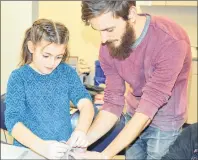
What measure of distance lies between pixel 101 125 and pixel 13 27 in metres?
0.80

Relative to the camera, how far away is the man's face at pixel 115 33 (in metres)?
1.11

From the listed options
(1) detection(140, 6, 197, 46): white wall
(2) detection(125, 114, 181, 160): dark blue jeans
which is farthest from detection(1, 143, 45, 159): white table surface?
(1) detection(140, 6, 197, 46): white wall

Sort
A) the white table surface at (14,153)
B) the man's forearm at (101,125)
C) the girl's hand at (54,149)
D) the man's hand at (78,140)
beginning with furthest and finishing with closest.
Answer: the man's forearm at (101,125) < the man's hand at (78,140) < the girl's hand at (54,149) < the white table surface at (14,153)

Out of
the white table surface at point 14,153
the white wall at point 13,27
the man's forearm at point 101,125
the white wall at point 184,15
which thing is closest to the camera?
the white table surface at point 14,153

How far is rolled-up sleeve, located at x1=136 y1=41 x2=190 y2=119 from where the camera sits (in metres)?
1.15

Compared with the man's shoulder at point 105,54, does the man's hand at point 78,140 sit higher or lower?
lower

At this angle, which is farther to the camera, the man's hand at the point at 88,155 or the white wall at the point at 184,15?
the white wall at the point at 184,15

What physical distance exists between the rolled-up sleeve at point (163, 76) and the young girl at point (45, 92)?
0.24 metres

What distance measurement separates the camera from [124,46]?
1.22m

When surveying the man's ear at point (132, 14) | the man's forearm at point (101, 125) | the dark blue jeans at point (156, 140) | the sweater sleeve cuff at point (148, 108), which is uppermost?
the man's ear at point (132, 14)

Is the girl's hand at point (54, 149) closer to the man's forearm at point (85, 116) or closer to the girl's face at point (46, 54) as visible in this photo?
the man's forearm at point (85, 116)

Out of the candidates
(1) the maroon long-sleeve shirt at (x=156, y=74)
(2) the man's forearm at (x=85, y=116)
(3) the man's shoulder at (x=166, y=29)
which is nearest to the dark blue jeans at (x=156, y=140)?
(1) the maroon long-sleeve shirt at (x=156, y=74)

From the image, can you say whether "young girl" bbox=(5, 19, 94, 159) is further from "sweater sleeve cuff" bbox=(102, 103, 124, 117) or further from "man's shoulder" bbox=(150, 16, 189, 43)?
"man's shoulder" bbox=(150, 16, 189, 43)

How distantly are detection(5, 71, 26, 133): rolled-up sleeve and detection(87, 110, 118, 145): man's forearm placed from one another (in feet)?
1.03
